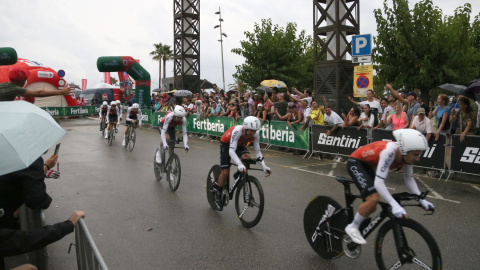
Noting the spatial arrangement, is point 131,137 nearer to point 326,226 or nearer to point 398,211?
point 326,226

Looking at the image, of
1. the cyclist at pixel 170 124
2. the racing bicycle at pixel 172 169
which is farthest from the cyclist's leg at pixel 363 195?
the cyclist at pixel 170 124

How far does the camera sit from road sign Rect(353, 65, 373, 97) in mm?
11047

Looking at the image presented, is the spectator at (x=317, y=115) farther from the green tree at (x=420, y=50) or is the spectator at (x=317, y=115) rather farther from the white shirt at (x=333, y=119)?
the green tree at (x=420, y=50)

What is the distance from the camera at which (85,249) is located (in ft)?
11.1

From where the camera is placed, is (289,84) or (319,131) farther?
(289,84)

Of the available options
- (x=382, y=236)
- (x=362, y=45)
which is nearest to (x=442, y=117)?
(x=362, y=45)

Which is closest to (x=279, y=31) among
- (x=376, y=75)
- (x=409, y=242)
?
(x=376, y=75)

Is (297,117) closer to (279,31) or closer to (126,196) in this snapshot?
(126,196)

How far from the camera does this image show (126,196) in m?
8.34

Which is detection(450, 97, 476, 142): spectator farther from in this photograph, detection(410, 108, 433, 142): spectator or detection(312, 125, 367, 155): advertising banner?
detection(312, 125, 367, 155): advertising banner

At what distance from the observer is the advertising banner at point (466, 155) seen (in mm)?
9109

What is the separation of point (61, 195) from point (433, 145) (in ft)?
27.8

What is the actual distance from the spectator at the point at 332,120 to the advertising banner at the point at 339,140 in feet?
0.40

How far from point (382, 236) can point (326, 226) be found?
84cm
